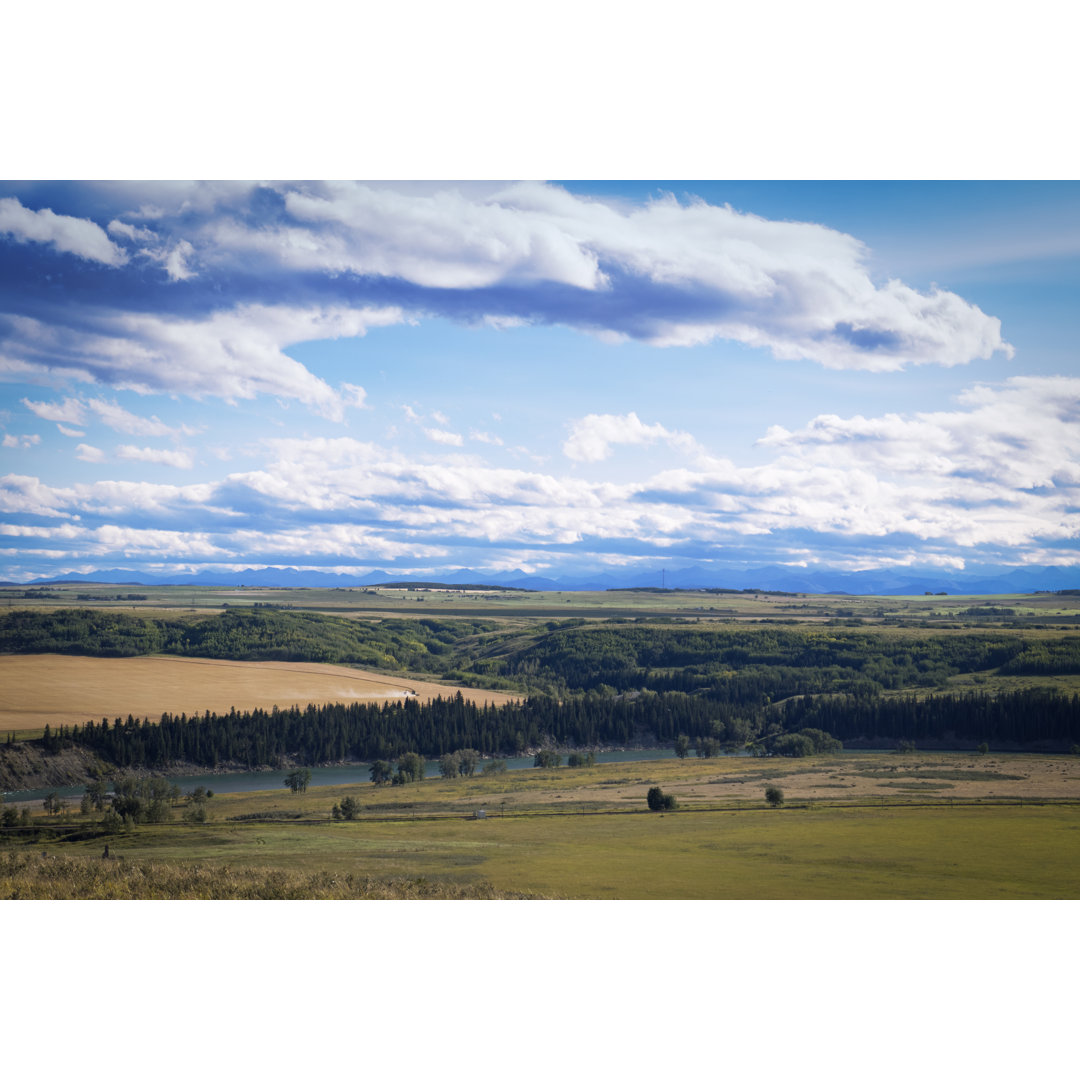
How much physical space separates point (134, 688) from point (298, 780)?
11242mm

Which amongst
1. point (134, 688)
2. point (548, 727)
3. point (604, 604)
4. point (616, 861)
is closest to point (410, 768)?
point (134, 688)

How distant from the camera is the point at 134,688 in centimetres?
3516

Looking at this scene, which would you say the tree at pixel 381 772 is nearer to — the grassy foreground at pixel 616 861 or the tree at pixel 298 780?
the tree at pixel 298 780

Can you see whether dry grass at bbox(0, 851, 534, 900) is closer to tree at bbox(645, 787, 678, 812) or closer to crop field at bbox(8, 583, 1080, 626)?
tree at bbox(645, 787, 678, 812)

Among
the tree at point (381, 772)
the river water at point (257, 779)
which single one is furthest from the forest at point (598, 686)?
the tree at point (381, 772)

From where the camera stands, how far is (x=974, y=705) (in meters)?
43.8

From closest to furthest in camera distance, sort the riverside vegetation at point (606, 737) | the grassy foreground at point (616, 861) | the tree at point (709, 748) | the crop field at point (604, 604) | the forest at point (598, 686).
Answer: the grassy foreground at point (616, 861) → the riverside vegetation at point (606, 737) → the forest at point (598, 686) → the tree at point (709, 748) → the crop field at point (604, 604)

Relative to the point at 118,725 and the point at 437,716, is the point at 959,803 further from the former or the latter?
the point at 437,716

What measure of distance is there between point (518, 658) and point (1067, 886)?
97.6 metres

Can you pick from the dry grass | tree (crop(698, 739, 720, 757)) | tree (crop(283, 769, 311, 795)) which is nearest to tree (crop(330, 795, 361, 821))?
tree (crop(283, 769, 311, 795))

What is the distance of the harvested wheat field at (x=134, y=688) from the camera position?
2888 cm

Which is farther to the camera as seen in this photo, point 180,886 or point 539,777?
point 539,777

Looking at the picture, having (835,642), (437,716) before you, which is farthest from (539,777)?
(835,642)

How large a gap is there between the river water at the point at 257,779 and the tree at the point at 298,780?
2.50 feet
